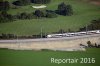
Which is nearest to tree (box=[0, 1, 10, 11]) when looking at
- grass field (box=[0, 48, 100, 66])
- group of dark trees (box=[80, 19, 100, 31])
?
grass field (box=[0, 48, 100, 66])

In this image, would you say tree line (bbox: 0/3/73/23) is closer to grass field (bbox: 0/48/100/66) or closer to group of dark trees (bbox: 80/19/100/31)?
group of dark trees (bbox: 80/19/100/31)

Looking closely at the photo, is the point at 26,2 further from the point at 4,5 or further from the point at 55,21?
the point at 55,21

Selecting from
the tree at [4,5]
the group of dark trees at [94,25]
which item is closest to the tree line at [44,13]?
the tree at [4,5]

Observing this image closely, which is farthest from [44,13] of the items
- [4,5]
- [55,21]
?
[4,5]

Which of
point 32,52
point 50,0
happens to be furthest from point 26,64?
point 50,0

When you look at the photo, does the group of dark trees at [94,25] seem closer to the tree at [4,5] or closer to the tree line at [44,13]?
the tree line at [44,13]

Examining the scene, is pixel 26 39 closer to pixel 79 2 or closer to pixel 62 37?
pixel 62 37
